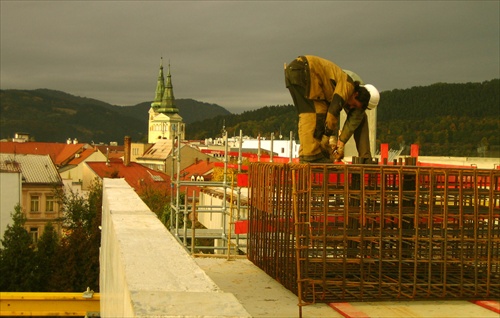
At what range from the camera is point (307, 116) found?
25.0 ft

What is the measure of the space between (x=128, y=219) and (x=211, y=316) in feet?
10.6

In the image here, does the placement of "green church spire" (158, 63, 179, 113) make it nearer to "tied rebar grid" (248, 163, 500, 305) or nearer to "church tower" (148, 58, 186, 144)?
"church tower" (148, 58, 186, 144)

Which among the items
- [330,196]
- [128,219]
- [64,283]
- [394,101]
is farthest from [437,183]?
[394,101]

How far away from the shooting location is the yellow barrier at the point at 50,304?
13445 mm

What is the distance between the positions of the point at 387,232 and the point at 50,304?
9464 millimetres

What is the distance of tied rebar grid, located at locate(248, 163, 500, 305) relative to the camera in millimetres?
5953

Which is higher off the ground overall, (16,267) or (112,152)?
(112,152)

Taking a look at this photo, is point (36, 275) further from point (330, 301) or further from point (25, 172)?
point (330, 301)

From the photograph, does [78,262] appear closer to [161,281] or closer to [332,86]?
[332,86]

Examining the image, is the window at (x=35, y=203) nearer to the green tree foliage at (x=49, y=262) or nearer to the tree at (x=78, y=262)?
the green tree foliage at (x=49, y=262)

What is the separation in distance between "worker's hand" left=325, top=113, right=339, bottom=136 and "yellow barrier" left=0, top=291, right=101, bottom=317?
7.50 meters

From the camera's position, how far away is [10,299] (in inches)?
559

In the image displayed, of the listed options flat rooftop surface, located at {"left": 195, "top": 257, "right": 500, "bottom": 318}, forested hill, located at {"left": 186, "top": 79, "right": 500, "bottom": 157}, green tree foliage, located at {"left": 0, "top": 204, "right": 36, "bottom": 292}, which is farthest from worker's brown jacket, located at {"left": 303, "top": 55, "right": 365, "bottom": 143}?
forested hill, located at {"left": 186, "top": 79, "right": 500, "bottom": 157}

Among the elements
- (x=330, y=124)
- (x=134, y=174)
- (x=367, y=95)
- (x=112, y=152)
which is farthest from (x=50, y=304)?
(x=112, y=152)
